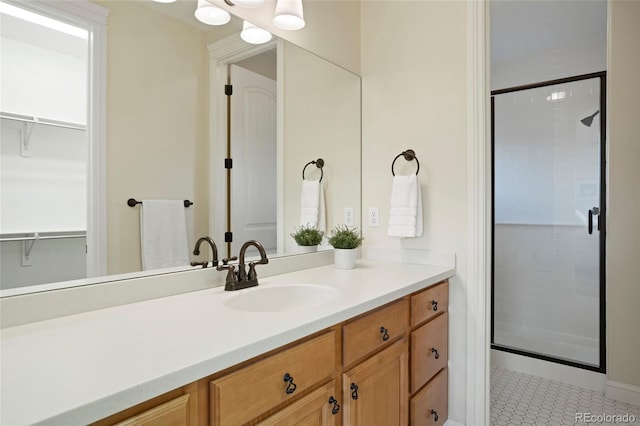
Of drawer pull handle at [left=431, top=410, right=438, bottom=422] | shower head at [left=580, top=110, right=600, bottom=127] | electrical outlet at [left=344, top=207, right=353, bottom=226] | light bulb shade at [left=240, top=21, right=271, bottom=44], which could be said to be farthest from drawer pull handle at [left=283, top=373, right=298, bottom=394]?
shower head at [left=580, top=110, right=600, bottom=127]

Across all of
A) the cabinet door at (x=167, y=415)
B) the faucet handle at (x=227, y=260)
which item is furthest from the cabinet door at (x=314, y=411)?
the faucet handle at (x=227, y=260)

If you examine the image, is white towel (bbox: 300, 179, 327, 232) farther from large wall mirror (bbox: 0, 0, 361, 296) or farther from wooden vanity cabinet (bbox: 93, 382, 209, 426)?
wooden vanity cabinet (bbox: 93, 382, 209, 426)

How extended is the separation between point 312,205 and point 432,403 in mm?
1077

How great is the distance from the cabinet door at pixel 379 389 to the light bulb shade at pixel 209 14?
4.50 feet

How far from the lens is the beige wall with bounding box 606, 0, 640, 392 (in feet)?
7.06

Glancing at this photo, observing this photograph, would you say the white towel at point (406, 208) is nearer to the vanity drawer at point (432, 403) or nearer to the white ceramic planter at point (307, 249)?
the white ceramic planter at point (307, 249)

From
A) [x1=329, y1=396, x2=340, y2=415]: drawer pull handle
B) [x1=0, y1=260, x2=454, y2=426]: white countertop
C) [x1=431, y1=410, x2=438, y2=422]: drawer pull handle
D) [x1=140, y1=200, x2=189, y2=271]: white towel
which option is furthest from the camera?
[x1=431, y1=410, x2=438, y2=422]: drawer pull handle

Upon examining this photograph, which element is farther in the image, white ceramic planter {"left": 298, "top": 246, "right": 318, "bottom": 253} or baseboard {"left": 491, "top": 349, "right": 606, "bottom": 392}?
baseboard {"left": 491, "top": 349, "right": 606, "bottom": 392}

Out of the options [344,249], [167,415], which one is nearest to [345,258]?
[344,249]

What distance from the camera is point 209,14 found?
146 cm

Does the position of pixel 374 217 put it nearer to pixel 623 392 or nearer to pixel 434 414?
pixel 434 414

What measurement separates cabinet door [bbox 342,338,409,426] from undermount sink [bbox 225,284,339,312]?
0.27 meters

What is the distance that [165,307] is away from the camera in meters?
1.13

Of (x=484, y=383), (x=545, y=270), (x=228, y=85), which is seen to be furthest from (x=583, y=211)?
(x=228, y=85)
